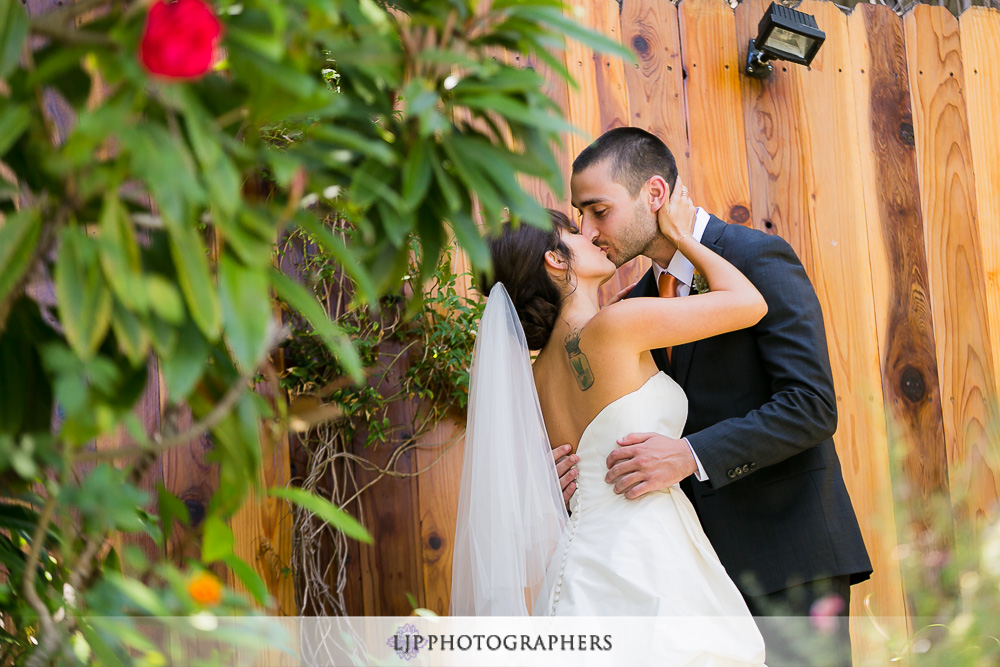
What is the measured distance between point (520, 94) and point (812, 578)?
158 centimetres

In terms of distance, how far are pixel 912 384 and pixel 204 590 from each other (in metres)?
2.48

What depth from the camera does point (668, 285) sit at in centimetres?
228

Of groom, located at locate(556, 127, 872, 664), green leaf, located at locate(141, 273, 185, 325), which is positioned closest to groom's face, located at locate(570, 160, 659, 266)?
groom, located at locate(556, 127, 872, 664)

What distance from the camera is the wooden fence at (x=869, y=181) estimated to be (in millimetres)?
2635

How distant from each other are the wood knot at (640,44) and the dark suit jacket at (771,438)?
78cm

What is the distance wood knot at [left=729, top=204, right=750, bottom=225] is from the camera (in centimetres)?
265

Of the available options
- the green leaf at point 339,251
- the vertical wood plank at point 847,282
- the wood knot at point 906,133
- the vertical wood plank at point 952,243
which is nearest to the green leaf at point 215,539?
the green leaf at point 339,251

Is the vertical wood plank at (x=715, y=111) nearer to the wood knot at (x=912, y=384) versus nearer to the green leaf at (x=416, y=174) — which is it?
the wood knot at (x=912, y=384)

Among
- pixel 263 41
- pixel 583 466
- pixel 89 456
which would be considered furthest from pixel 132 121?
pixel 583 466

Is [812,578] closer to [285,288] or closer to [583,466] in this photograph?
[583,466]

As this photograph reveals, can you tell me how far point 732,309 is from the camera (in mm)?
1943

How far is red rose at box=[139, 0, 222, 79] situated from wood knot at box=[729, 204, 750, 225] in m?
2.19

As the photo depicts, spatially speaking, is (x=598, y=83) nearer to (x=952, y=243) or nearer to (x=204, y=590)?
(x=952, y=243)

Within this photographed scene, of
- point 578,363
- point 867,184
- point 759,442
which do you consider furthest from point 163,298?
point 867,184
